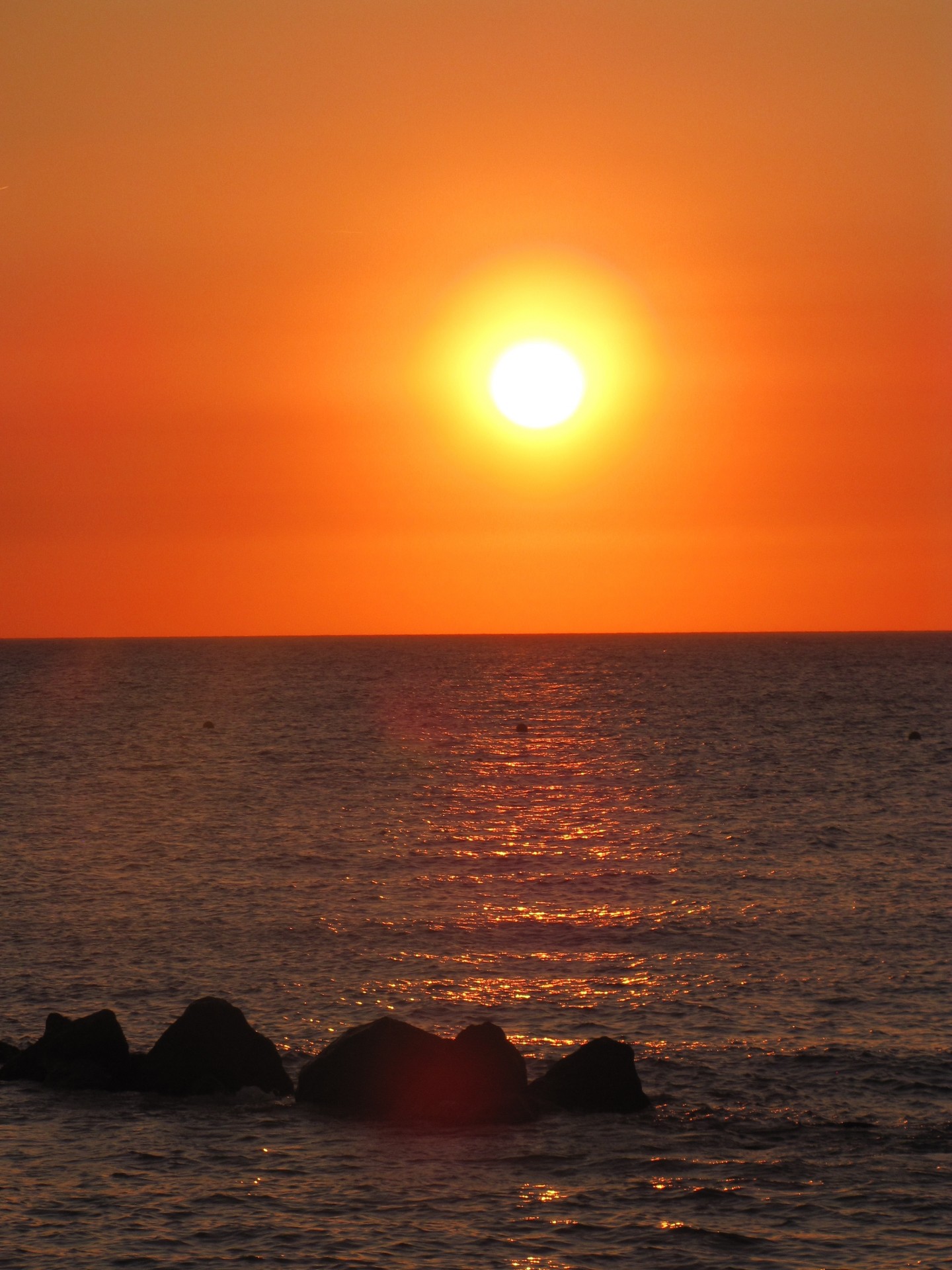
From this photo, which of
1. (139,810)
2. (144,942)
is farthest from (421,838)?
(144,942)

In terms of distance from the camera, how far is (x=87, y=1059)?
1165 inches

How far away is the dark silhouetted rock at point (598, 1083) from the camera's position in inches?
1095

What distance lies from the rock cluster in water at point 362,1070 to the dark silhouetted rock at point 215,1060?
0.02 metres

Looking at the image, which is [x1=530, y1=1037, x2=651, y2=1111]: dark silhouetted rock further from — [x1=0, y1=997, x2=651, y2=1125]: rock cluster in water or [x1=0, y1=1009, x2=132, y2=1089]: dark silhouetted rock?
[x1=0, y1=1009, x2=132, y2=1089]: dark silhouetted rock

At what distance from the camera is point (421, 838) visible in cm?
6400

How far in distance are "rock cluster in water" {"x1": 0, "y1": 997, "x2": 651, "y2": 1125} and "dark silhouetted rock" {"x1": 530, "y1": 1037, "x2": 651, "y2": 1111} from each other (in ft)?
0.06

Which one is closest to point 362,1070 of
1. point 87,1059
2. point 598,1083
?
point 598,1083

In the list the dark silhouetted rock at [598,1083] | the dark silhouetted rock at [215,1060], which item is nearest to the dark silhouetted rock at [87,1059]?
the dark silhouetted rock at [215,1060]

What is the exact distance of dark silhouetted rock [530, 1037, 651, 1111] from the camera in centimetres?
2781

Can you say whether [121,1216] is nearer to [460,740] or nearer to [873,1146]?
[873,1146]

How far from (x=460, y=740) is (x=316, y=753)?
1927 cm

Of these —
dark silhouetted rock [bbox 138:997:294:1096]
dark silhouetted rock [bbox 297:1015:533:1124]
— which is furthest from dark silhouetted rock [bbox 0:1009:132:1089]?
dark silhouetted rock [bbox 297:1015:533:1124]

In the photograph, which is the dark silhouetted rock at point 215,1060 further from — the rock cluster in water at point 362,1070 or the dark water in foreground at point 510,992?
the dark water in foreground at point 510,992

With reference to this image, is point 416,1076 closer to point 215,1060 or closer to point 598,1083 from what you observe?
point 598,1083
